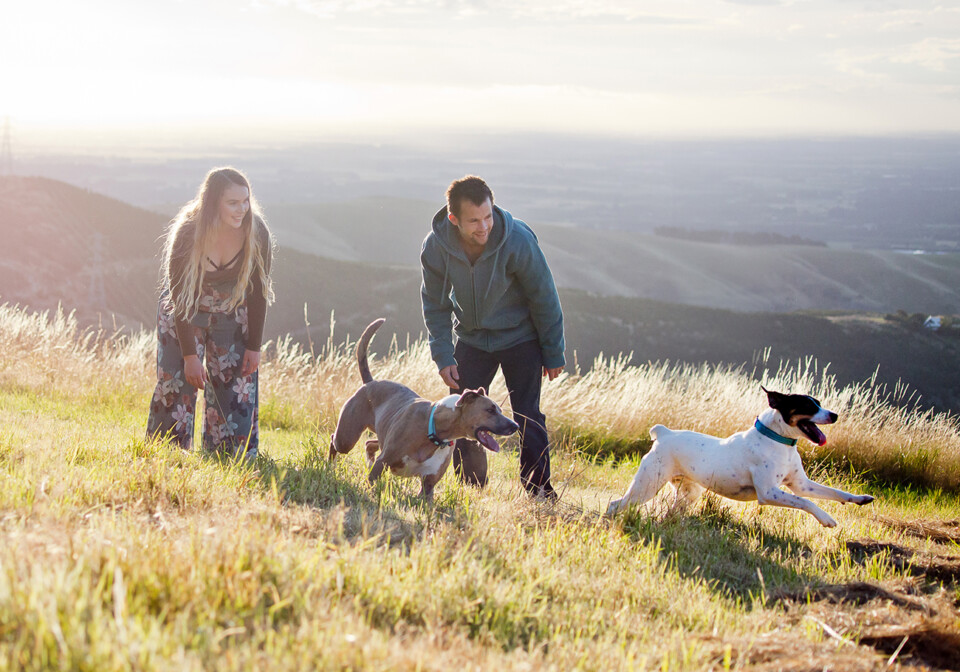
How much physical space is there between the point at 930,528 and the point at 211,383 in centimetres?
548

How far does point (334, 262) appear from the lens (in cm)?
6475

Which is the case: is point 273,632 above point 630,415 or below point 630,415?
above

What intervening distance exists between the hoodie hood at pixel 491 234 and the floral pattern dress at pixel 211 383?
1.59m

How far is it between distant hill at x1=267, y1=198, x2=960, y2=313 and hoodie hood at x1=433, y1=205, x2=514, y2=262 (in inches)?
3928

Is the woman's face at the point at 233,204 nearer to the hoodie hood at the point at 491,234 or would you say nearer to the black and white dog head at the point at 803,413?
the hoodie hood at the point at 491,234

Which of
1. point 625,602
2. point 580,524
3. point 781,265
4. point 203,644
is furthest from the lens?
point 781,265

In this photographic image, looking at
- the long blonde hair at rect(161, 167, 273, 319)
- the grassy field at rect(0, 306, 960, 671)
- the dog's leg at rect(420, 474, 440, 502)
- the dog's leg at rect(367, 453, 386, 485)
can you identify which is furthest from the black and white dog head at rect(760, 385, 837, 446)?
the long blonde hair at rect(161, 167, 273, 319)

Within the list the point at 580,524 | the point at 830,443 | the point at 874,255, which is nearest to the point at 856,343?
the point at 830,443

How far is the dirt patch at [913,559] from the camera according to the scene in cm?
486

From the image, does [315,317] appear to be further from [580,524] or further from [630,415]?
[580,524]

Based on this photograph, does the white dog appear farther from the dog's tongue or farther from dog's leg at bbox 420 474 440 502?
dog's leg at bbox 420 474 440 502

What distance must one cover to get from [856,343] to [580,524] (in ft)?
184

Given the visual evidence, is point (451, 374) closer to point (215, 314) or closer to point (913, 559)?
point (215, 314)

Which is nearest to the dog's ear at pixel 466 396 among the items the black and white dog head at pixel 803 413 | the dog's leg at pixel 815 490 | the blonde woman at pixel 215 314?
the blonde woman at pixel 215 314
